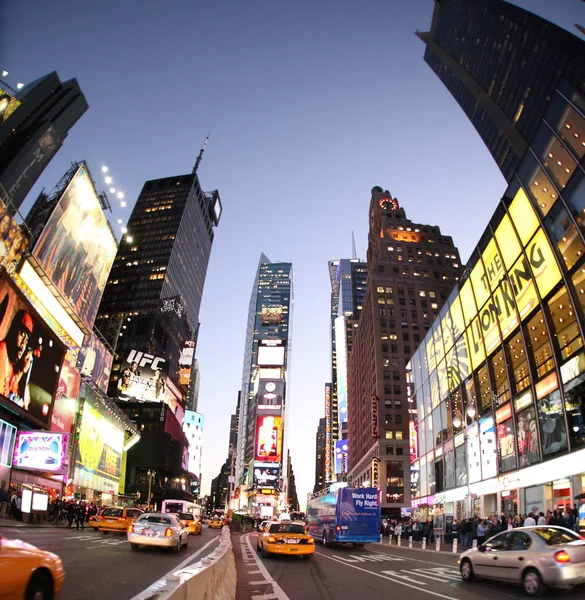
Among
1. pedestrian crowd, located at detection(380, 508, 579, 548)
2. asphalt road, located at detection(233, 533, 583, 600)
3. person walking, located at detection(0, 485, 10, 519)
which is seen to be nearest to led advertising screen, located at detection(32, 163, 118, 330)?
person walking, located at detection(0, 485, 10, 519)

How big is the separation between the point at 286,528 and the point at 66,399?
118 feet

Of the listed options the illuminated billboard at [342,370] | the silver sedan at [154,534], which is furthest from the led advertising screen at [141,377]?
the illuminated billboard at [342,370]

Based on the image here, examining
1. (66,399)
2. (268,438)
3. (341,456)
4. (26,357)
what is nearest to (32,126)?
(66,399)

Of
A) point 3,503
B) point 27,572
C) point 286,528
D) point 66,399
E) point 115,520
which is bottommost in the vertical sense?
point 115,520

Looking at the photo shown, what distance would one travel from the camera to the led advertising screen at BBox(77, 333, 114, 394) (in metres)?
57.6

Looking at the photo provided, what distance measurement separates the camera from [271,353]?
15700cm

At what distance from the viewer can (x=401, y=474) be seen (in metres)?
87.5

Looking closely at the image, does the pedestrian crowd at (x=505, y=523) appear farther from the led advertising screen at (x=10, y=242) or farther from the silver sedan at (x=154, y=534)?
the led advertising screen at (x=10, y=242)

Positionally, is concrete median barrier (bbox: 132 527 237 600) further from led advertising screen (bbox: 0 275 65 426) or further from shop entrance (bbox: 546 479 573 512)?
led advertising screen (bbox: 0 275 65 426)

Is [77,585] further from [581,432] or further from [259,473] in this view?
[259,473]

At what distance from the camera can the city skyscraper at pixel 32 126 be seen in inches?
1895

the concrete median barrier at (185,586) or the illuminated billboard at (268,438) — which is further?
the illuminated billboard at (268,438)

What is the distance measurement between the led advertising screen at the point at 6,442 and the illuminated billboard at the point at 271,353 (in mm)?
120195

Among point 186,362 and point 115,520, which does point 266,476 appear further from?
point 115,520
